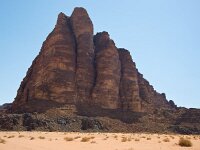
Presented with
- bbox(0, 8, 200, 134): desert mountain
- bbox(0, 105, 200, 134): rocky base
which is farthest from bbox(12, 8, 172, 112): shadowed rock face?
bbox(0, 105, 200, 134): rocky base

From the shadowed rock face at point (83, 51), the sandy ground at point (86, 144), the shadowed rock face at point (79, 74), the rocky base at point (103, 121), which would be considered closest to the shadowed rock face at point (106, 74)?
the shadowed rock face at point (79, 74)

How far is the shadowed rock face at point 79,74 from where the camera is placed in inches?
3497

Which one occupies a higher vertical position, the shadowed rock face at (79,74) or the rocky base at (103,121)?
the shadowed rock face at (79,74)

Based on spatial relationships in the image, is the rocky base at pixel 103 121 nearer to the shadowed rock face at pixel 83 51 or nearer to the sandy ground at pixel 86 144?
the shadowed rock face at pixel 83 51

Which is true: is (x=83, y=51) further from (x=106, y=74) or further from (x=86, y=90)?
(x=86, y=90)

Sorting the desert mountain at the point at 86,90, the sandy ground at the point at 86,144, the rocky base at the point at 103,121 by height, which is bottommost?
the sandy ground at the point at 86,144

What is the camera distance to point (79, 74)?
313 feet

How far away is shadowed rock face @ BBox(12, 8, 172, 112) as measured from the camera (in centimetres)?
8881

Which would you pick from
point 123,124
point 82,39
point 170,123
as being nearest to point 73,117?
point 123,124

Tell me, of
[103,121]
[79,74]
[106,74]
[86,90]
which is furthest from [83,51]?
[103,121]

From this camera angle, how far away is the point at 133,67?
11075 cm

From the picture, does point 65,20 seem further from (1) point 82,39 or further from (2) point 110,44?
(2) point 110,44

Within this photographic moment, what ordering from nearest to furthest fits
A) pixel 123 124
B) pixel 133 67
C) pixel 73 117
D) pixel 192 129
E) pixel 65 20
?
Result: pixel 73 117
pixel 123 124
pixel 192 129
pixel 65 20
pixel 133 67

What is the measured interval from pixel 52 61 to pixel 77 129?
24.9m
